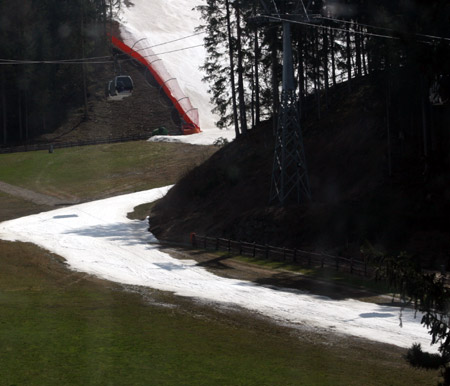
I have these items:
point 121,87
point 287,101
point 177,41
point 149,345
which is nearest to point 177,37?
point 177,41

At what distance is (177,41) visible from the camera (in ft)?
415

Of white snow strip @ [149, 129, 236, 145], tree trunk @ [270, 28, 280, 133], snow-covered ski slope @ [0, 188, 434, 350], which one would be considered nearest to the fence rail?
white snow strip @ [149, 129, 236, 145]

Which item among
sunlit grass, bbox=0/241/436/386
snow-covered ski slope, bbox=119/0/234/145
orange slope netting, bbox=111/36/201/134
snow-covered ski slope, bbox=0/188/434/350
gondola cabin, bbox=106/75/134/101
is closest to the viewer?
sunlit grass, bbox=0/241/436/386

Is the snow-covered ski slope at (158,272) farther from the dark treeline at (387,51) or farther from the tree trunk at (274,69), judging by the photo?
the tree trunk at (274,69)

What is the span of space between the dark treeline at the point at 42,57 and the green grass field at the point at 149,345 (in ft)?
211

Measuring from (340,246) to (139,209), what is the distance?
24795 millimetres

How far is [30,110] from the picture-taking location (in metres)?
97.1

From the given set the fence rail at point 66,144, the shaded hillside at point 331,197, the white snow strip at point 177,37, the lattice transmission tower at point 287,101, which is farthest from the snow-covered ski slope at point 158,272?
the white snow strip at point 177,37

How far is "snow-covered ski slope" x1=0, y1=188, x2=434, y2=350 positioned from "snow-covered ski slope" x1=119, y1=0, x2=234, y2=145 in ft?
125

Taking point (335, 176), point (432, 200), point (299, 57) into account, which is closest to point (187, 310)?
point (432, 200)

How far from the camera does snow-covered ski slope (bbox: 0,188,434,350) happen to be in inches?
1001

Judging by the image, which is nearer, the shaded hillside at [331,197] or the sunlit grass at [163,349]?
the sunlit grass at [163,349]

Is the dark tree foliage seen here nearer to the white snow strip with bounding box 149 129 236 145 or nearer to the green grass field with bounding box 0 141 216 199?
the green grass field with bounding box 0 141 216 199

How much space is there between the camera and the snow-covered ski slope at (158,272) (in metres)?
25.4
